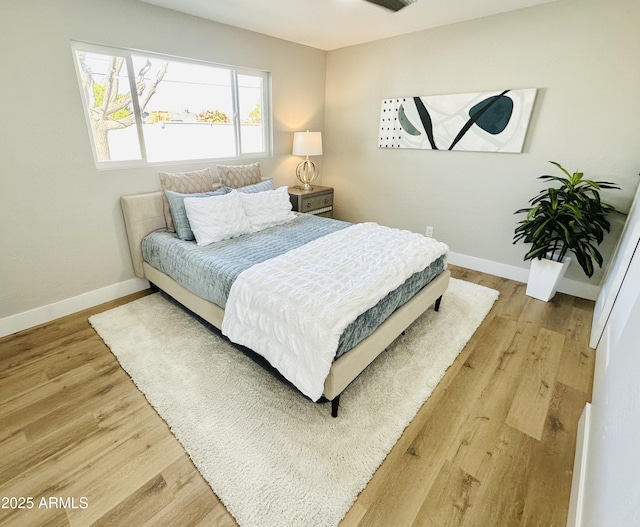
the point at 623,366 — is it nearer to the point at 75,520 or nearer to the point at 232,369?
the point at 232,369

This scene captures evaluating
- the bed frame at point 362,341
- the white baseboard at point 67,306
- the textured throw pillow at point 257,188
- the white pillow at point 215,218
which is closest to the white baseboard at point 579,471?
the bed frame at point 362,341

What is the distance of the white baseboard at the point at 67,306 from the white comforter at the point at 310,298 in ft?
5.10

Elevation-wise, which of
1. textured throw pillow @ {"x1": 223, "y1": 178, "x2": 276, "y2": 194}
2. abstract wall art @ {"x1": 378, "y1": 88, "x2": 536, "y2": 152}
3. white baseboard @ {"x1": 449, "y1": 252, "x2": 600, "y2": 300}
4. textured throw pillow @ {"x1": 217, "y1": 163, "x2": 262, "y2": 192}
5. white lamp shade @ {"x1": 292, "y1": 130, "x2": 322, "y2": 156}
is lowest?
white baseboard @ {"x1": 449, "y1": 252, "x2": 600, "y2": 300}

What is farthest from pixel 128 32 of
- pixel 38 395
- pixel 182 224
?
pixel 38 395

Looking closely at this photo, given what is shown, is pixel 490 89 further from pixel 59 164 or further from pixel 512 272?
pixel 59 164

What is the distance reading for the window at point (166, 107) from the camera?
8.44ft

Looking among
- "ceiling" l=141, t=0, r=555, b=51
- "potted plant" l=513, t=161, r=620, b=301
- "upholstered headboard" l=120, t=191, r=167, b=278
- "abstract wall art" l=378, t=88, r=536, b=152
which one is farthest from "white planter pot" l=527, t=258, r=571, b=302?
"upholstered headboard" l=120, t=191, r=167, b=278

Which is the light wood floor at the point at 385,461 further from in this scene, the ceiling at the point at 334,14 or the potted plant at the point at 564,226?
the ceiling at the point at 334,14

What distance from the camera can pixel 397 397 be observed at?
188 centimetres

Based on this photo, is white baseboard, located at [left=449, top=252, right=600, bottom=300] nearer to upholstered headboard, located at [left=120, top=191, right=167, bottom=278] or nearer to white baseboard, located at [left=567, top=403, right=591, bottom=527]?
white baseboard, located at [left=567, top=403, right=591, bottom=527]

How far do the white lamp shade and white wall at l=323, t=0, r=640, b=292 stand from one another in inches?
23.4

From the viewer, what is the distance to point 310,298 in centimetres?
170

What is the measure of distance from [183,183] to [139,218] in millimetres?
498

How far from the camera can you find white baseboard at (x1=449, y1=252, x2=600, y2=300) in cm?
300
